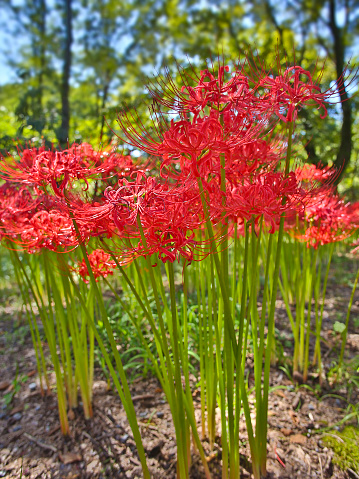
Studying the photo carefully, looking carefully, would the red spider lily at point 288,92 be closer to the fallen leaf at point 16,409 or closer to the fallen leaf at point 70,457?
the fallen leaf at point 70,457

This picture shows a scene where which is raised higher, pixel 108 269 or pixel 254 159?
pixel 254 159

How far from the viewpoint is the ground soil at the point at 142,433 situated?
1583 millimetres

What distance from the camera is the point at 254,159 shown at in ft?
3.64

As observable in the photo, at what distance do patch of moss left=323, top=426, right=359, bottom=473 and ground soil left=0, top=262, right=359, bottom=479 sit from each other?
0.03 metres

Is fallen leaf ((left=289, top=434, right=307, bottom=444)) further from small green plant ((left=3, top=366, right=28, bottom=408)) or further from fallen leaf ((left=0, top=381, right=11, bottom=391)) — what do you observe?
fallen leaf ((left=0, top=381, right=11, bottom=391))

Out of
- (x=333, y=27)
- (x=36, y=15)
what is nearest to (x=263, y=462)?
(x=333, y=27)

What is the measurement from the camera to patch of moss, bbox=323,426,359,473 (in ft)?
5.12

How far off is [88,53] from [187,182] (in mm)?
10359

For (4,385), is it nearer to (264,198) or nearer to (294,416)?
(294,416)

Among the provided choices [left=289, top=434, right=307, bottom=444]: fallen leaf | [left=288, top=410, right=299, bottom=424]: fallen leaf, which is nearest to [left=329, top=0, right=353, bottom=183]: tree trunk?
[left=288, top=410, right=299, bottom=424]: fallen leaf

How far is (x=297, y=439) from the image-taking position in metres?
1.74

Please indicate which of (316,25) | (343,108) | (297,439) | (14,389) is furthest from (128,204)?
(316,25)

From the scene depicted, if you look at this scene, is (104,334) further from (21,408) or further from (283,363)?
(283,363)

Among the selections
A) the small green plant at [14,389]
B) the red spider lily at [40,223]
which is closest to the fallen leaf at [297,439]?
the red spider lily at [40,223]
